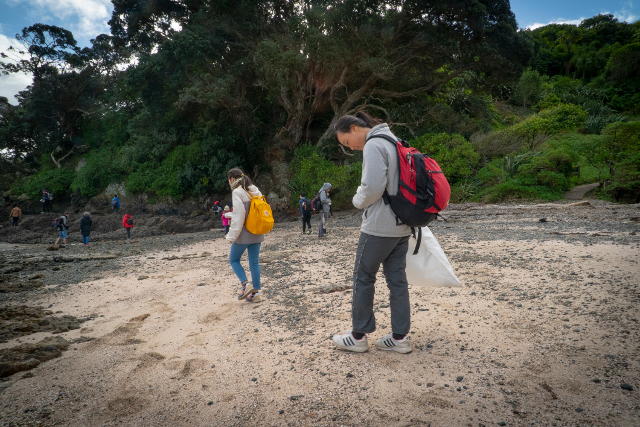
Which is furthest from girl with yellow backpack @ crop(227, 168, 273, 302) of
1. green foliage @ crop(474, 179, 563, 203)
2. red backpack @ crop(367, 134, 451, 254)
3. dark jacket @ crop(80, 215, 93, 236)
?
green foliage @ crop(474, 179, 563, 203)

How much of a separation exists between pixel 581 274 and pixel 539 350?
2.29m

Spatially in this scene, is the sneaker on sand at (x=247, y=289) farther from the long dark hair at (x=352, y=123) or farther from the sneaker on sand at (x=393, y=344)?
the long dark hair at (x=352, y=123)

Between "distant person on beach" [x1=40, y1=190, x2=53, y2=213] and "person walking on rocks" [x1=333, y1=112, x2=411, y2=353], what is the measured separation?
29980 mm

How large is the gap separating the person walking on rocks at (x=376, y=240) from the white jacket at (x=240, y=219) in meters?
1.73

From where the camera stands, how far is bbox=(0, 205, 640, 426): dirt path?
2.05 meters

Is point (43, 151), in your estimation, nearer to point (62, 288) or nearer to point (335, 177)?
point (335, 177)

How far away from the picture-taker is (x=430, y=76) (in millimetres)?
17453

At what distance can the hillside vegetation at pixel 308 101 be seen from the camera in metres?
14.9

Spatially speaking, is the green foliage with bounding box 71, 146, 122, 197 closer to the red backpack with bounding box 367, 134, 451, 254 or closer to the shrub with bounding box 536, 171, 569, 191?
the shrub with bounding box 536, 171, 569, 191

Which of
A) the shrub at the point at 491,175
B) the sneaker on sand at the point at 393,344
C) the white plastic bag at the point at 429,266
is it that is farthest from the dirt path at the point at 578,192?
the sneaker on sand at the point at 393,344

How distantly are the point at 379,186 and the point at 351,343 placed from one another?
1332 mm

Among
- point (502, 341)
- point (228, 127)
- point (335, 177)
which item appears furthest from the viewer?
point (228, 127)

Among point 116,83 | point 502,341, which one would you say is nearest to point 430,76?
point 502,341

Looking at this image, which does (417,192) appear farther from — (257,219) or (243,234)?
(243,234)
